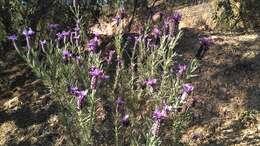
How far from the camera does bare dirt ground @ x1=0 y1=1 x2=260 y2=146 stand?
232 inches

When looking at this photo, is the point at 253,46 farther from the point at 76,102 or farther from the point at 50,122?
the point at 76,102

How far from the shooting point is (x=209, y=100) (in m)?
6.35

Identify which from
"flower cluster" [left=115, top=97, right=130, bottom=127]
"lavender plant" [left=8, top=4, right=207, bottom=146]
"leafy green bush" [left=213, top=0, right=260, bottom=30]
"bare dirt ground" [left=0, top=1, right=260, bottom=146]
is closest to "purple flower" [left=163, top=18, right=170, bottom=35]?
"lavender plant" [left=8, top=4, right=207, bottom=146]

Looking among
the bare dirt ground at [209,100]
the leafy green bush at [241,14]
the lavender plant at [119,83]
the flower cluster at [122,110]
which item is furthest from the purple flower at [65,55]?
the leafy green bush at [241,14]

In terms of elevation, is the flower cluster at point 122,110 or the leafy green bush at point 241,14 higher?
the leafy green bush at point 241,14

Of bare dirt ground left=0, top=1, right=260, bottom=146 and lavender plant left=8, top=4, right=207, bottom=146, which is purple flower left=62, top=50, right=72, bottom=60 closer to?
lavender plant left=8, top=4, right=207, bottom=146

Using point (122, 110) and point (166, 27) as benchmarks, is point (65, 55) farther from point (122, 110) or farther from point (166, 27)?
point (166, 27)

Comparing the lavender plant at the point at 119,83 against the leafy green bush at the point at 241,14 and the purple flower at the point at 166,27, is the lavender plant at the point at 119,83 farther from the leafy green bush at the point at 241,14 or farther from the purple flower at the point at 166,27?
the leafy green bush at the point at 241,14

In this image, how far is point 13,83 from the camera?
7500mm

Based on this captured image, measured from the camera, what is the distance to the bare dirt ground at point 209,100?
5.90 m

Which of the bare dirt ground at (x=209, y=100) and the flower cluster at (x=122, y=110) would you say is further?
the bare dirt ground at (x=209, y=100)

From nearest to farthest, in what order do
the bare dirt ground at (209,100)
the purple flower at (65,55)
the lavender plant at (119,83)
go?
1. the lavender plant at (119,83)
2. the purple flower at (65,55)
3. the bare dirt ground at (209,100)

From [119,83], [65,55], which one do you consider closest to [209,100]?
[119,83]

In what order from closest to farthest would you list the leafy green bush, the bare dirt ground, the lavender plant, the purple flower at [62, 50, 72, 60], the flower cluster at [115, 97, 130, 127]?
the lavender plant < the flower cluster at [115, 97, 130, 127] < the purple flower at [62, 50, 72, 60] < the bare dirt ground < the leafy green bush
